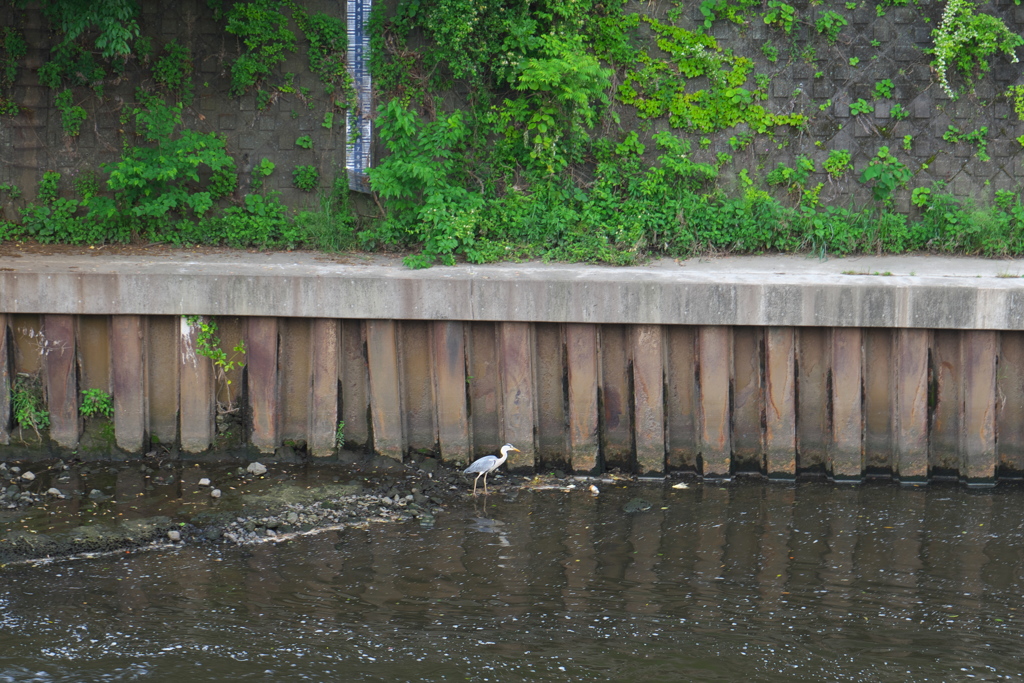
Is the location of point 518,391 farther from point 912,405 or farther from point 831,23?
point 831,23

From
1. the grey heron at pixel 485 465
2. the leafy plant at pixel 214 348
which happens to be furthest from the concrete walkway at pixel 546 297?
the grey heron at pixel 485 465

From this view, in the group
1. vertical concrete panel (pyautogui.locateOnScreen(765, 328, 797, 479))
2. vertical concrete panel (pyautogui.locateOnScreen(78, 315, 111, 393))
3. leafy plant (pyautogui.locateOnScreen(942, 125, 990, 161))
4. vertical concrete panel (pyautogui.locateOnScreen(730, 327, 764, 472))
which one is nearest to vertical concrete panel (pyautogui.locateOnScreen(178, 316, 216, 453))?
vertical concrete panel (pyautogui.locateOnScreen(78, 315, 111, 393))

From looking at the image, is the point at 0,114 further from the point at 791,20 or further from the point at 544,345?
the point at 791,20

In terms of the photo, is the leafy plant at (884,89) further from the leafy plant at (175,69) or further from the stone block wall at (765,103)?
the leafy plant at (175,69)

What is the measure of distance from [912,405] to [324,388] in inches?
203

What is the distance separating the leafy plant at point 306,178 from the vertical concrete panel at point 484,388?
3583 mm

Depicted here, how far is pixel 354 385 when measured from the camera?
9.10m

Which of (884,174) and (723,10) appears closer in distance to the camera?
(884,174)

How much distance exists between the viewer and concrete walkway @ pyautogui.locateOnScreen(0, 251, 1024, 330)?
331 inches

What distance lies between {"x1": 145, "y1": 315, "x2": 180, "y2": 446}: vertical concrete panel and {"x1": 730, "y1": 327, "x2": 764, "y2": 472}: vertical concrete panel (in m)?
4.99

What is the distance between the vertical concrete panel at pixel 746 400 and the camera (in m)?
8.84

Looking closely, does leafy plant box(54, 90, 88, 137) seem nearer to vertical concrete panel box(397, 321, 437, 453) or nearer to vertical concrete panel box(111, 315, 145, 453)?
vertical concrete panel box(111, 315, 145, 453)

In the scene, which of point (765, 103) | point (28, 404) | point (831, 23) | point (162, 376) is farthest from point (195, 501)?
point (831, 23)

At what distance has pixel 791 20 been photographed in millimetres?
11258
